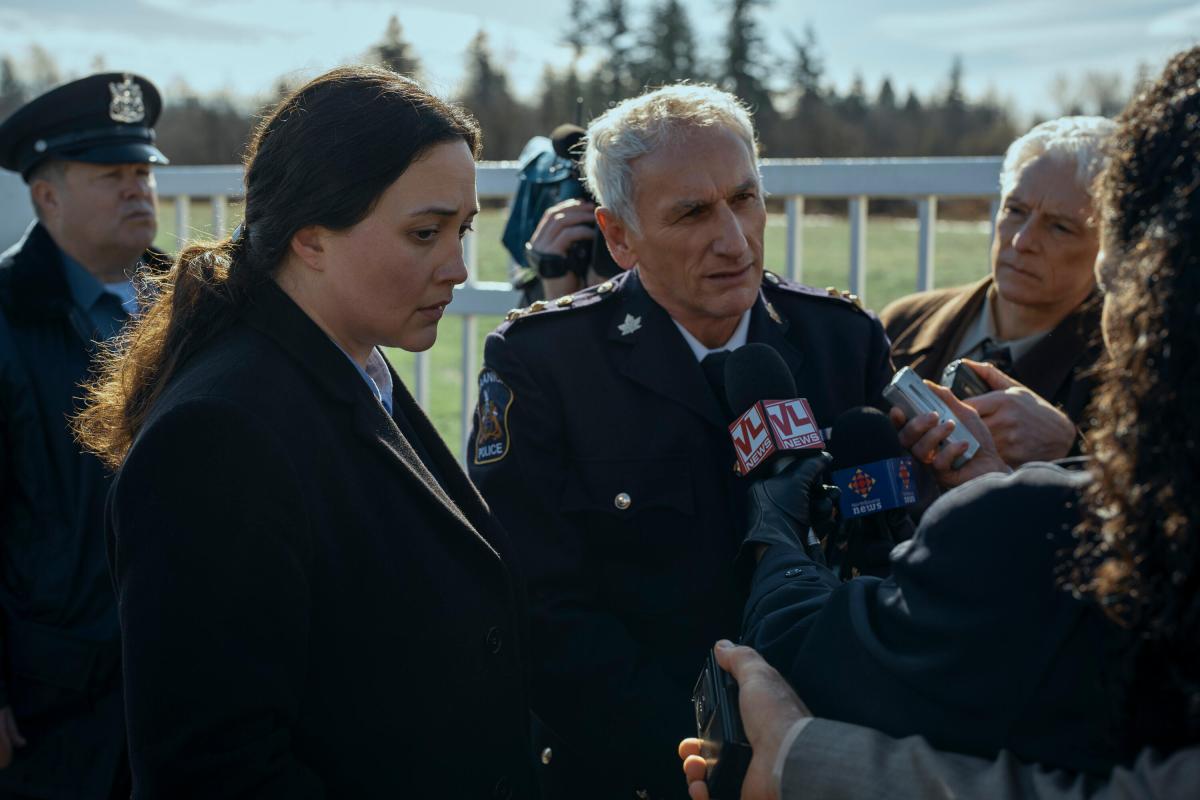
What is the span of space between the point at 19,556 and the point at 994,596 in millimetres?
2906

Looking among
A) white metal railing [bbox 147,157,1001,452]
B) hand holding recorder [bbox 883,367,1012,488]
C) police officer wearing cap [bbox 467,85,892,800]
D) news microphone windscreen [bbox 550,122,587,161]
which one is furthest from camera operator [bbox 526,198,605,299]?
hand holding recorder [bbox 883,367,1012,488]

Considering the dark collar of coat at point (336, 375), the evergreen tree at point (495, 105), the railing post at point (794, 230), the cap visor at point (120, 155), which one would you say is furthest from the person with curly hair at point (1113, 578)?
the evergreen tree at point (495, 105)

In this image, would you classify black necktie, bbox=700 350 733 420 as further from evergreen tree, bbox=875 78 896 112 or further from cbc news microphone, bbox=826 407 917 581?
evergreen tree, bbox=875 78 896 112

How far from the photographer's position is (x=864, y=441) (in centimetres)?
233

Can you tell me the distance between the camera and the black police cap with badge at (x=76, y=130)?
3824mm

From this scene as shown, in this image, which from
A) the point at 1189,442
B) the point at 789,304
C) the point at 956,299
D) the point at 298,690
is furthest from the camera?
the point at 956,299

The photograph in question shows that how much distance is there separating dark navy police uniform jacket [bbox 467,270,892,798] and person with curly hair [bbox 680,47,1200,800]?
107 cm

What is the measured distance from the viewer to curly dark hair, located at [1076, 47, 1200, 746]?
47.2 inches

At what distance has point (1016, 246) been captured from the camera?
3.39 m

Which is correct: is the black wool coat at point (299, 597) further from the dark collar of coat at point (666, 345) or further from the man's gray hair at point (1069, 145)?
the man's gray hair at point (1069, 145)

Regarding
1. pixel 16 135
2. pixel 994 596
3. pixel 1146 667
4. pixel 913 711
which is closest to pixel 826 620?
pixel 913 711

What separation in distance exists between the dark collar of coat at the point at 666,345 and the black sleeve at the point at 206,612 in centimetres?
130

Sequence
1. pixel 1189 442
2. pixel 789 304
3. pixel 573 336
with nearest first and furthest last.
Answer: pixel 1189 442 < pixel 573 336 < pixel 789 304

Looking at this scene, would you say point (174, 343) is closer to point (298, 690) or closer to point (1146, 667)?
point (298, 690)
